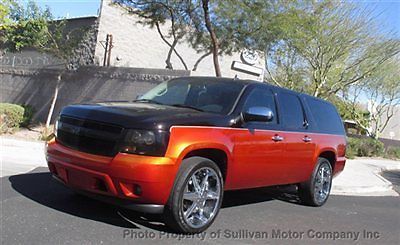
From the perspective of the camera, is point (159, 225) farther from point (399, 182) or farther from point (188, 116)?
point (399, 182)

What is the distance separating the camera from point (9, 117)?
46.1 ft

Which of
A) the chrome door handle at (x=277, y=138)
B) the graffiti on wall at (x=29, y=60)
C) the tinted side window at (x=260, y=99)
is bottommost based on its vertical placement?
the chrome door handle at (x=277, y=138)

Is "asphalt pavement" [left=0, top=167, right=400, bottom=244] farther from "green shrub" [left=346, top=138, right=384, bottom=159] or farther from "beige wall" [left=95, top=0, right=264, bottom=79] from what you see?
"green shrub" [left=346, top=138, right=384, bottom=159]

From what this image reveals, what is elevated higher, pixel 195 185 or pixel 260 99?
pixel 260 99

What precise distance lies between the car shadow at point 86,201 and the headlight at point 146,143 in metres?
0.86

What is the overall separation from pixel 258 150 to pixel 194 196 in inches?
48.7

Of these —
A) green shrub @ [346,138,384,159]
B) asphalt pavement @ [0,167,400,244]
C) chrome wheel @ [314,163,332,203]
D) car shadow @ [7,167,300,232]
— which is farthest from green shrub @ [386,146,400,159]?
car shadow @ [7,167,300,232]

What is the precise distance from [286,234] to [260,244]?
661 mm

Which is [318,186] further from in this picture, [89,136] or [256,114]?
[89,136]

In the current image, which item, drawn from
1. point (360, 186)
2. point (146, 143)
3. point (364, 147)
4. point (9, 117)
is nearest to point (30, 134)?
point (9, 117)

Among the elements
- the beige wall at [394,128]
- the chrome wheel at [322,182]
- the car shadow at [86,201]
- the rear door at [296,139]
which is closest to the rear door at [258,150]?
the rear door at [296,139]

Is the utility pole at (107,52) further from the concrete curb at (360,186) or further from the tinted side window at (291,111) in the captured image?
the tinted side window at (291,111)

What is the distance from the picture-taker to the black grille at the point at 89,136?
16.3 ft

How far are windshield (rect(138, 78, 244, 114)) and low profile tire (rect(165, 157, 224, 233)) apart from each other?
0.85 meters
